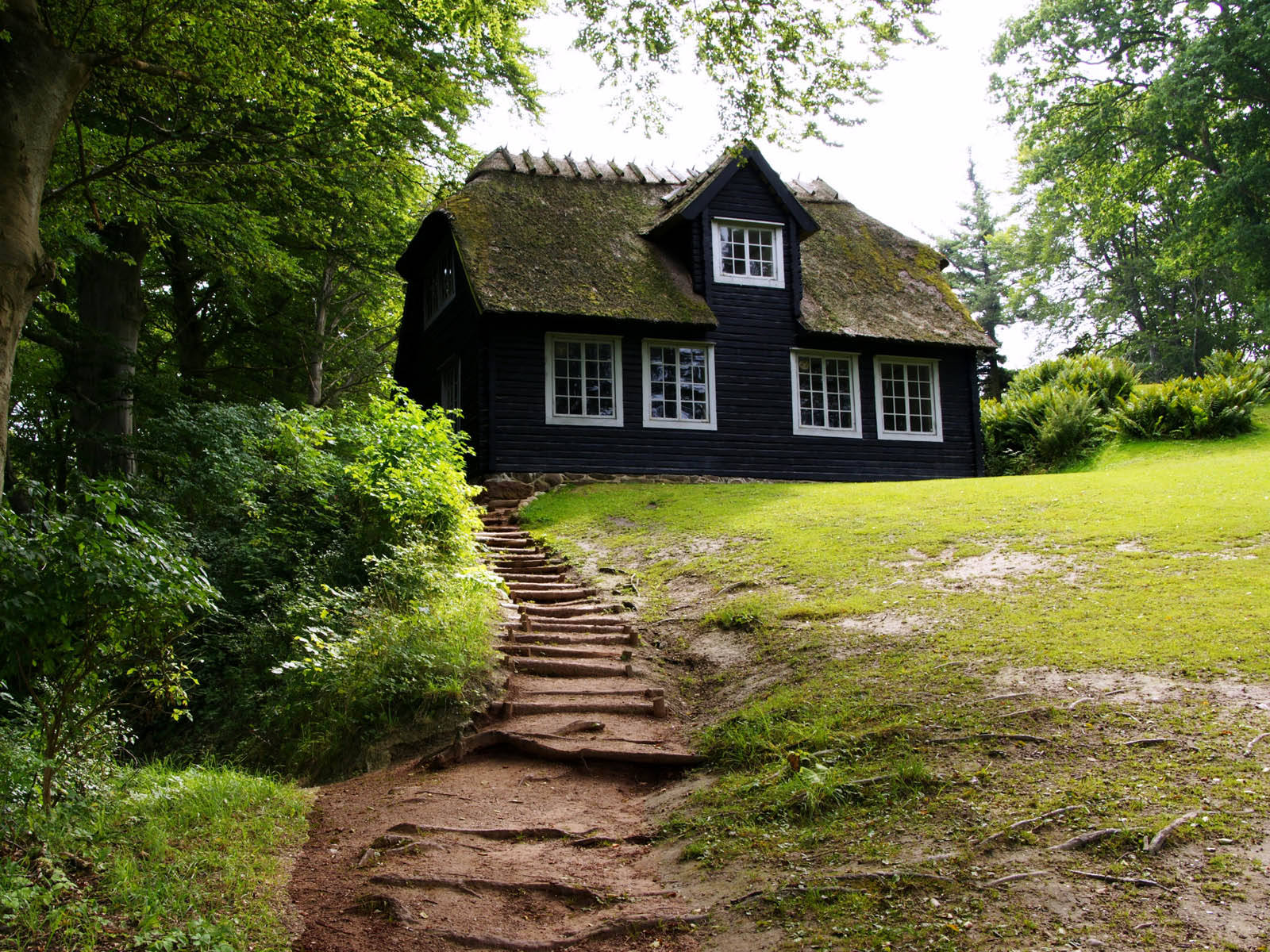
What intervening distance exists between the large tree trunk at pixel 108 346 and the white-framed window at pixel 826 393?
41.6ft

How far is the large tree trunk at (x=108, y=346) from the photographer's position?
50.6ft

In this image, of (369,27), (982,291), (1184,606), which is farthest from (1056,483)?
(982,291)

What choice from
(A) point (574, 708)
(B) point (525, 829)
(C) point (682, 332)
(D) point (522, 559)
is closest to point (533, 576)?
(D) point (522, 559)

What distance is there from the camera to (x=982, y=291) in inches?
2003

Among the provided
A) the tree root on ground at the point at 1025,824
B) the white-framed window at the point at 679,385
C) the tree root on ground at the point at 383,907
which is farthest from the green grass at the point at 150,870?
the white-framed window at the point at 679,385

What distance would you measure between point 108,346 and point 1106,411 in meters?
22.7

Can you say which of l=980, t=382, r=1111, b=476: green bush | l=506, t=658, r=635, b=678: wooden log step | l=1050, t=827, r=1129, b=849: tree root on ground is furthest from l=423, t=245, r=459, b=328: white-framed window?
l=1050, t=827, r=1129, b=849: tree root on ground

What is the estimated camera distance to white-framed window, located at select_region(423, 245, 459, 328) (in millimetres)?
20766

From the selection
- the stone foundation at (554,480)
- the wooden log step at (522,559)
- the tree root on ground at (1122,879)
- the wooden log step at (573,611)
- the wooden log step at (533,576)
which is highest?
the stone foundation at (554,480)

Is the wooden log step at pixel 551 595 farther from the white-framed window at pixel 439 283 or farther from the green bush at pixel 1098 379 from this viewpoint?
the green bush at pixel 1098 379

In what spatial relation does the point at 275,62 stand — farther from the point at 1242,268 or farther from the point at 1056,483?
the point at 1242,268

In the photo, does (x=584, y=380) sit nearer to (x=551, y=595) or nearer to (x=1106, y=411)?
(x=551, y=595)

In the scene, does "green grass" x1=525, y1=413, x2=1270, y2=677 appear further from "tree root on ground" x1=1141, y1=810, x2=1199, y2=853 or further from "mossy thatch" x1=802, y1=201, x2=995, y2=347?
"mossy thatch" x1=802, y1=201, x2=995, y2=347

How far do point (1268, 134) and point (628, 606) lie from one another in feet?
105
